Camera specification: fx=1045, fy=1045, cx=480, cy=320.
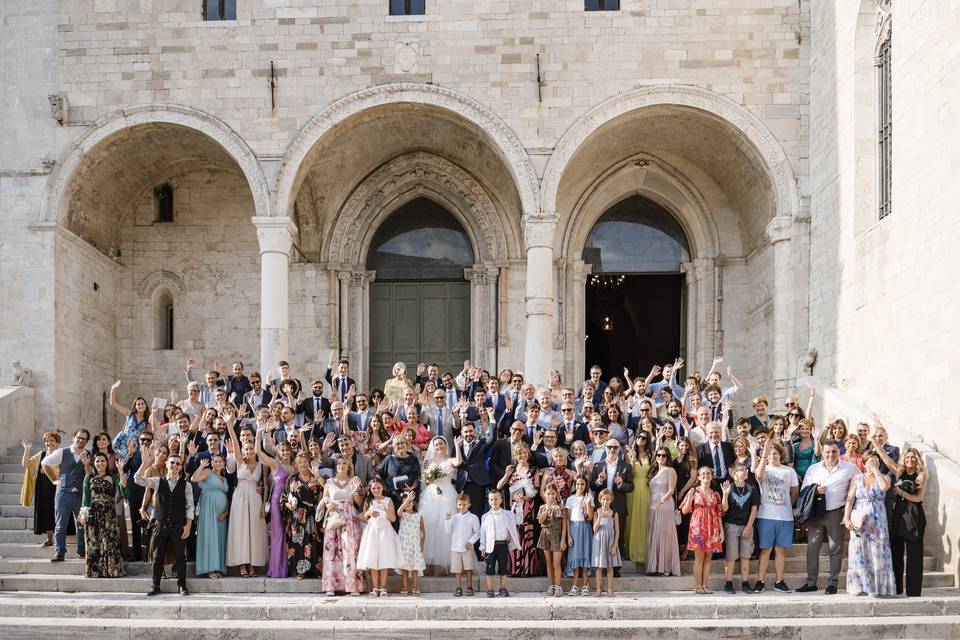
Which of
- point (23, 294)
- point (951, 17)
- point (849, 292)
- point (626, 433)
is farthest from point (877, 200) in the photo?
point (23, 294)

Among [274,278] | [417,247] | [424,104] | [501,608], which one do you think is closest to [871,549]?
[501,608]

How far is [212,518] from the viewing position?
10844 mm

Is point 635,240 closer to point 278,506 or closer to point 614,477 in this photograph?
point 614,477

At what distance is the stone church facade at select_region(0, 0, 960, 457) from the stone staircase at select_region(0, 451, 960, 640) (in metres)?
3.87

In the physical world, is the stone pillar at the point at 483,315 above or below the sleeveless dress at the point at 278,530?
above

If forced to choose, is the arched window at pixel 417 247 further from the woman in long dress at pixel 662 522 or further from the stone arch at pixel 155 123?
the woman in long dress at pixel 662 522

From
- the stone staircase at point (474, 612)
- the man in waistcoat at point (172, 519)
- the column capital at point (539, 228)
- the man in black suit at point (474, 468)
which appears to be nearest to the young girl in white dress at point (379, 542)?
the stone staircase at point (474, 612)

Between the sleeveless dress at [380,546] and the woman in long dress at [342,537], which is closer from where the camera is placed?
the sleeveless dress at [380,546]

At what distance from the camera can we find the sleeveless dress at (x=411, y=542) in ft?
34.3

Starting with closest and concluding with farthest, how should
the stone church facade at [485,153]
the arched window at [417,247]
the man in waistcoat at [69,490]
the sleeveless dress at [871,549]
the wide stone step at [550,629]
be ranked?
the wide stone step at [550,629], the sleeveless dress at [871,549], the man in waistcoat at [69,490], the stone church facade at [485,153], the arched window at [417,247]

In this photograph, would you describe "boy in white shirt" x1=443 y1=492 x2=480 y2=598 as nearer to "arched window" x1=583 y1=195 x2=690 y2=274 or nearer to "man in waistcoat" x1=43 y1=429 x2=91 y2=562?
"man in waistcoat" x1=43 y1=429 x2=91 y2=562

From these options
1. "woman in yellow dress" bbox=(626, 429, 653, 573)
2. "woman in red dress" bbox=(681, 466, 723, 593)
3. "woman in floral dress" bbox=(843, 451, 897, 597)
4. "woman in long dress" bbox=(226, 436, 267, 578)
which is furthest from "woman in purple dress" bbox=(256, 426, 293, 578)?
"woman in floral dress" bbox=(843, 451, 897, 597)

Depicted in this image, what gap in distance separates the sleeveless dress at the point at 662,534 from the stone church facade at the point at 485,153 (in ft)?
12.5

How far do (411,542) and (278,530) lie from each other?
4.83 ft
